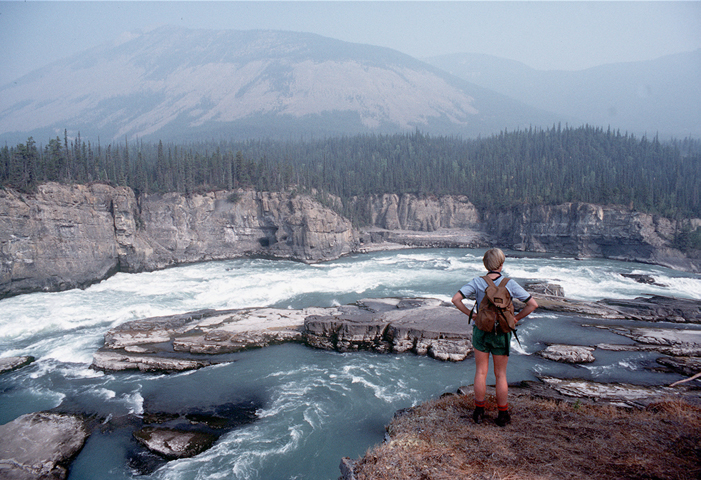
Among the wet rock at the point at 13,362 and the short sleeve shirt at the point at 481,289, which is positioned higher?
the short sleeve shirt at the point at 481,289

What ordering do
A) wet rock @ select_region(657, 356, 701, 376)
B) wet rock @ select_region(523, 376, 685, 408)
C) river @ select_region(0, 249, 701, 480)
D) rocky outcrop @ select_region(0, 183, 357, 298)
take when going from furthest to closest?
rocky outcrop @ select_region(0, 183, 357, 298)
wet rock @ select_region(657, 356, 701, 376)
wet rock @ select_region(523, 376, 685, 408)
river @ select_region(0, 249, 701, 480)

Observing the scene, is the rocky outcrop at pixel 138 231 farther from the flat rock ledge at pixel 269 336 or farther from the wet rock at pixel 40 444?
the wet rock at pixel 40 444

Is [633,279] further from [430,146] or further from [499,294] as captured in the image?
[430,146]

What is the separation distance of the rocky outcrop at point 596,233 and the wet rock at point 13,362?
64248mm

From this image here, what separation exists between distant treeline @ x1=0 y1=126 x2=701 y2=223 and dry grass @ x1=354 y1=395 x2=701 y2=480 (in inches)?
1697

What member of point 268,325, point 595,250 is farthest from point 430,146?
point 268,325

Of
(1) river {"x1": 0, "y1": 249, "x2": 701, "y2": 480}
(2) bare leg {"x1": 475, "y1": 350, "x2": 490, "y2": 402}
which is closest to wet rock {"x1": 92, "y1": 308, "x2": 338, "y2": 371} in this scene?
(1) river {"x1": 0, "y1": 249, "x2": 701, "y2": 480}

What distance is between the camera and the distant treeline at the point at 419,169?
50.7 metres

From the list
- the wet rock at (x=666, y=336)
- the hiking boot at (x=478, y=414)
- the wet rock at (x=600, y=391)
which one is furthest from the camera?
the wet rock at (x=666, y=336)

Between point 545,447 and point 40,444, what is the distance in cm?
1528

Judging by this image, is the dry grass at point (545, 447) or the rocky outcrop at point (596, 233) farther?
the rocky outcrop at point (596, 233)

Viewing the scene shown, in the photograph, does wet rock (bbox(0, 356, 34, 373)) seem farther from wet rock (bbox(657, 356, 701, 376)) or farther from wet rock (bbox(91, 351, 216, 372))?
wet rock (bbox(657, 356, 701, 376))

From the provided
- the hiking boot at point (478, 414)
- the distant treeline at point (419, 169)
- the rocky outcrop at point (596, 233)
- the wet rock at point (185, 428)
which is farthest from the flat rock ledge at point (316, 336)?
the rocky outcrop at point (596, 233)

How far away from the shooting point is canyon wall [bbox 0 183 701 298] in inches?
1373
